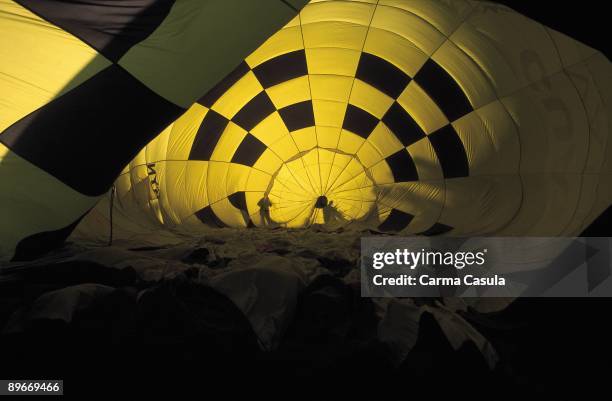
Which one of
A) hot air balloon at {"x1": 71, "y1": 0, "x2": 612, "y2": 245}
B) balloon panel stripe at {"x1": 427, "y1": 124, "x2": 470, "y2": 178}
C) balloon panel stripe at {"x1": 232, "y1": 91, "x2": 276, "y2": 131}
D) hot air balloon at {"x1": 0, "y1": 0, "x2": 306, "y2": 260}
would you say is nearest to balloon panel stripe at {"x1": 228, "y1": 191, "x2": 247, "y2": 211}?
hot air balloon at {"x1": 71, "y1": 0, "x2": 612, "y2": 245}

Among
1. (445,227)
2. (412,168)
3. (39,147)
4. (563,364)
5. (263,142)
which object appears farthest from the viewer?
(263,142)

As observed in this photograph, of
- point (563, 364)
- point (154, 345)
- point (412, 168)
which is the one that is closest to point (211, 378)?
point (154, 345)

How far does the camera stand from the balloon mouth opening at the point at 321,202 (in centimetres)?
454

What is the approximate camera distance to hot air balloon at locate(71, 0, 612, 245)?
2842 millimetres

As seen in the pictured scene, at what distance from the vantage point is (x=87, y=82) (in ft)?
5.95

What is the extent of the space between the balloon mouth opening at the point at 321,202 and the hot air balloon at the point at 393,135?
1 cm

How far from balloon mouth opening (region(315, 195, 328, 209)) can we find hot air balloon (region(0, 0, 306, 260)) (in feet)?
8.88

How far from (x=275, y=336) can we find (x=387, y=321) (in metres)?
0.34

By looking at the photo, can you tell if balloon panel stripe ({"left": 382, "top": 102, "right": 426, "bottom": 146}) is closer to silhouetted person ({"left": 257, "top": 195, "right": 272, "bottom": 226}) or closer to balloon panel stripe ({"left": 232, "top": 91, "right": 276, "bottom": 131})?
balloon panel stripe ({"left": 232, "top": 91, "right": 276, "bottom": 131})

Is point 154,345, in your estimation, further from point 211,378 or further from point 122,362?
point 211,378

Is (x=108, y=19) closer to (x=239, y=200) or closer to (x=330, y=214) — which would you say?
(x=239, y=200)

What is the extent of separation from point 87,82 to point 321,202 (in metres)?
2.96

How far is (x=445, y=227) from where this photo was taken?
3.38 meters

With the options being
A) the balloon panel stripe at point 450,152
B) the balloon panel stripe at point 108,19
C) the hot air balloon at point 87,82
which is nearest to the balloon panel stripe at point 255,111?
the balloon panel stripe at point 450,152
